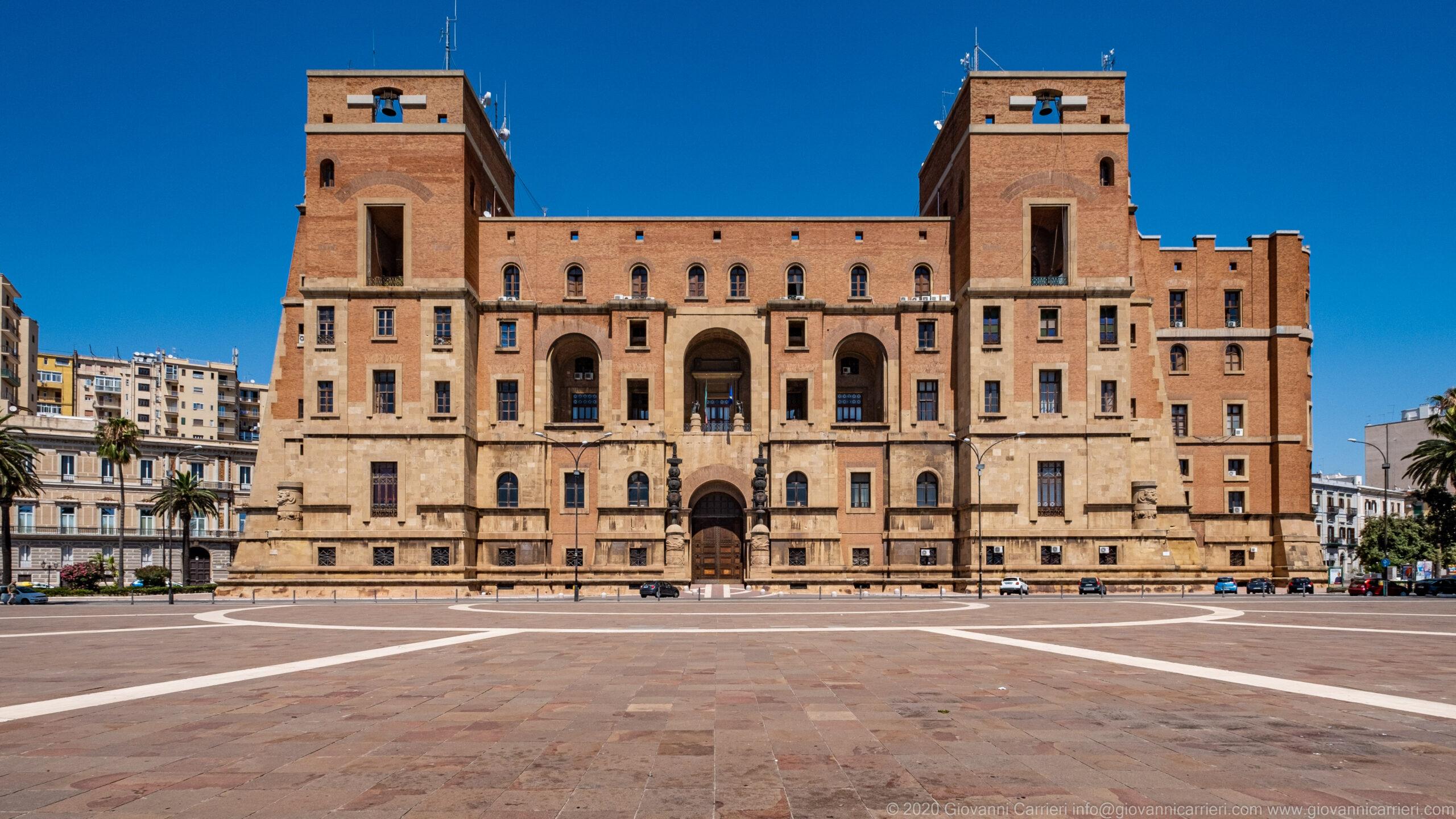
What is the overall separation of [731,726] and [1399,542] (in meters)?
83.9

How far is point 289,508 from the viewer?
57188mm

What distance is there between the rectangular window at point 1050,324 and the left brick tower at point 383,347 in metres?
33.8

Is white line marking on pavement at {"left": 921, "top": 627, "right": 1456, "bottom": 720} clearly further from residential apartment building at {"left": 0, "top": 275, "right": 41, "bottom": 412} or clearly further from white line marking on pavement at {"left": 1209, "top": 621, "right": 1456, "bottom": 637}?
residential apartment building at {"left": 0, "top": 275, "right": 41, "bottom": 412}

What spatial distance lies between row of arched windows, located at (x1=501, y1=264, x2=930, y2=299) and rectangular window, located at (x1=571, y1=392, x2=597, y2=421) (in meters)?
6.69

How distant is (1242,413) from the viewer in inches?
2554

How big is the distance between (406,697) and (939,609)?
26.9 m

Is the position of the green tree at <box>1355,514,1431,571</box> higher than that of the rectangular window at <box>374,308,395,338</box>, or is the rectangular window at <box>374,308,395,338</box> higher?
the rectangular window at <box>374,308,395,338</box>

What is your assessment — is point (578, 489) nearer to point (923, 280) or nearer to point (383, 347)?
point (383, 347)

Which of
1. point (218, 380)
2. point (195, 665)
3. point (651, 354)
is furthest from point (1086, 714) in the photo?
point (218, 380)

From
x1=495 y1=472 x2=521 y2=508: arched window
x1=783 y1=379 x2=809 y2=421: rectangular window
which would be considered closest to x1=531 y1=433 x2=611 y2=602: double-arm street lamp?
x1=495 y1=472 x2=521 y2=508: arched window

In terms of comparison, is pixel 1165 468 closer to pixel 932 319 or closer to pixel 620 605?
pixel 932 319

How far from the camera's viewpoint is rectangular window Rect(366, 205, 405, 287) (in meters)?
58.4

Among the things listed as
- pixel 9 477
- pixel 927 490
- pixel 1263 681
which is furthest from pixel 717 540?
pixel 1263 681

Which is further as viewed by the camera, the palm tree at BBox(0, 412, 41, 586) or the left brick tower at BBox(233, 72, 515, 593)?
the left brick tower at BBox(233, 72, 515, 593)
